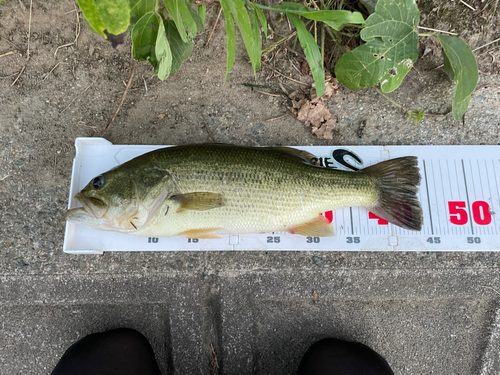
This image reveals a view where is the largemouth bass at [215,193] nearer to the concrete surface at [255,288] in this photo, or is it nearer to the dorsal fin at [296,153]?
the dorsal fin at [296,153]

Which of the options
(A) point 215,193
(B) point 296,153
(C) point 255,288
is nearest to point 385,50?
(B) point 296,153

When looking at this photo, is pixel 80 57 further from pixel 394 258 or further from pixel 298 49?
pixel 394 258

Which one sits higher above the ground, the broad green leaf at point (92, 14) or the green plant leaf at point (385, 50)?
the green plant leaf at point (385, 50)

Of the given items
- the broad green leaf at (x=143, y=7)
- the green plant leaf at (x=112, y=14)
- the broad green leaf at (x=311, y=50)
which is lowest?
the green plant leaf at (x=112, y=14)

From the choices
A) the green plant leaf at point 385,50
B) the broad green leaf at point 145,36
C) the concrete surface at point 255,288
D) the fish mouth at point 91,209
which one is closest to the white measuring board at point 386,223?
the concrete surface at point 255,288

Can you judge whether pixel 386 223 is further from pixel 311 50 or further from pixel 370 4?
pixel 370 4

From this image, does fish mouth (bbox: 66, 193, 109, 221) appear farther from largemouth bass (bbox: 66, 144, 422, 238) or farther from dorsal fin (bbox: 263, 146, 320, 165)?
dorsal fin (bbox: 263, 146, 320, 165)
